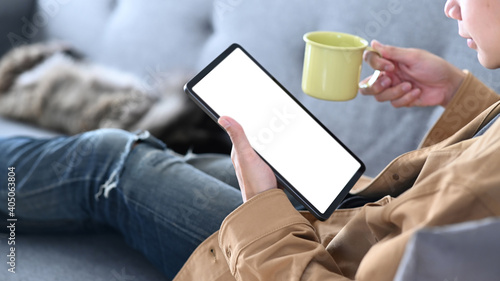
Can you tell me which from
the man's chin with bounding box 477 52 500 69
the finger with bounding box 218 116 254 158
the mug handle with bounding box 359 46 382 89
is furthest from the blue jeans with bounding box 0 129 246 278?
the man's chin with bounding box 477 52 500 69

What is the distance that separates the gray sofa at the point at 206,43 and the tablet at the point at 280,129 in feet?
1.04

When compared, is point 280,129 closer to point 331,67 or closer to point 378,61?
point 331,67

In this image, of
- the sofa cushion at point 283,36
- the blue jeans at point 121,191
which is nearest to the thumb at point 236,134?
the blue jeans at point 121,191

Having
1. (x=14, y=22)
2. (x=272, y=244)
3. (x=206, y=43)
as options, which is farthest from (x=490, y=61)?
(x=14, y=22)

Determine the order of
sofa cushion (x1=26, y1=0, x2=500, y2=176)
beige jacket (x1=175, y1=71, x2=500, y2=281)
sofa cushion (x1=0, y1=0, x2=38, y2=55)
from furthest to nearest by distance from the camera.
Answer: sofa cushion (x1=0, y1=0, x2=38, y2=55)
sofa cushion (x1=26, y1=0, x2=500, y2=176)
beige jacket (x1=175, y1=71, x2=500, y2=281)

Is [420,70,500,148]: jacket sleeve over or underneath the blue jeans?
over

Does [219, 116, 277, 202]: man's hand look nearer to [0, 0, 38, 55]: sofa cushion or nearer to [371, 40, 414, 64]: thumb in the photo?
[371, 40, 414, 64]: thumb

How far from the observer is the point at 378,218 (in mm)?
592

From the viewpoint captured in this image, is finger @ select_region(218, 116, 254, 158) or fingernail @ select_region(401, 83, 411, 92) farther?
fingernail @ select_region(401, 83, 411, 92)

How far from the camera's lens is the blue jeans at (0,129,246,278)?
0.86 metres

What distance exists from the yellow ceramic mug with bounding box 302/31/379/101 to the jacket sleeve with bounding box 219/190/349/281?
0.27m

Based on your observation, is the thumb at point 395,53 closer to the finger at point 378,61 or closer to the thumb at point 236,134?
the finger at point 378,61

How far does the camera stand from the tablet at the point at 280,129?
0.77 metres

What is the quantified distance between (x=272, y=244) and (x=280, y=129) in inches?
8.7
